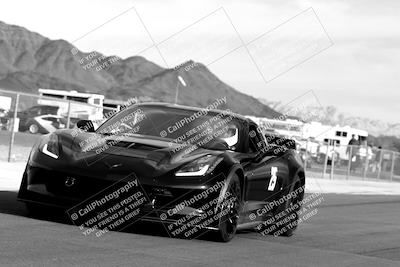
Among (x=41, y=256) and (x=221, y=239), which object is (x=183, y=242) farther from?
(x=41, y=256)

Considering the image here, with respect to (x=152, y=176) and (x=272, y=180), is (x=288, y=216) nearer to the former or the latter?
(x=272, y=180)

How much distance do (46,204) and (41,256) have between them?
1.99 m

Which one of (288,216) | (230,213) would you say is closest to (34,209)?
(230,213)

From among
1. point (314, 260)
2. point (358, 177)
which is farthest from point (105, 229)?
point (358, 177)

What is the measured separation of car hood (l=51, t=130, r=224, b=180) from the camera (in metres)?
8.45

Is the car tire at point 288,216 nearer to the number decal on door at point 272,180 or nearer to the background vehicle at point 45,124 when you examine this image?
the number decal on door at point 272,180

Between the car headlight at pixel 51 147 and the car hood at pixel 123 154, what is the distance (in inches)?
2.0

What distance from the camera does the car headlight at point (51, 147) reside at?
8.72m

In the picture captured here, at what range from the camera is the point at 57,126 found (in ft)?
83.4

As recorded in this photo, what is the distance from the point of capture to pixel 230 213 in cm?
888

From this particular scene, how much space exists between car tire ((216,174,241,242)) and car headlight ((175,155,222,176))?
250 millimetres

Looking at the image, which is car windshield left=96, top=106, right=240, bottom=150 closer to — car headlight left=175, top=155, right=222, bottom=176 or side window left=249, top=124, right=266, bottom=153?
side window left=249, top=124, right=266, bottom=153

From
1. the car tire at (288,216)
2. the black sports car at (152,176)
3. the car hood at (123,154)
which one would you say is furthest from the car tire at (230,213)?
the car tire at (288,216)

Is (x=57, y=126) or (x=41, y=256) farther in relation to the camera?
(x=57, y=126)
